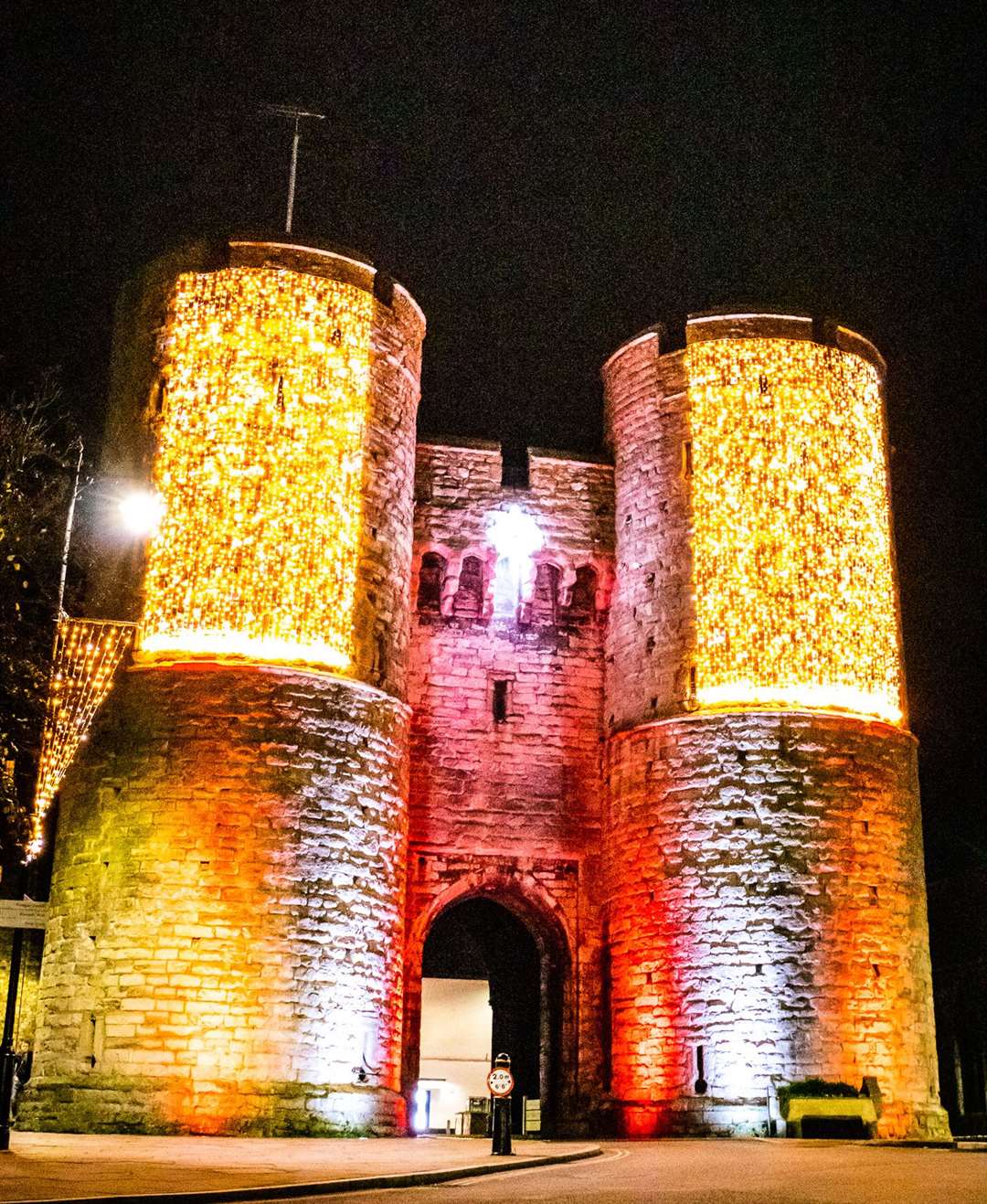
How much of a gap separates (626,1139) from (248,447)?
9.60 m

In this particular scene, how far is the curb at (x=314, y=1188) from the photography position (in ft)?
24.1

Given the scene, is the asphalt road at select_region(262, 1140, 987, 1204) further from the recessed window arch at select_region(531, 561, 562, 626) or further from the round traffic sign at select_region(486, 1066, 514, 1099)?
the recessed window arch at select_region(531, 561, 562, 626)

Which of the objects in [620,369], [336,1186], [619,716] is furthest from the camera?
[620,369]

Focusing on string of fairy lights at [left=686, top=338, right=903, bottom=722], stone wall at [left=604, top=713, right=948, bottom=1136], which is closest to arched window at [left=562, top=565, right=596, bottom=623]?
string of fairy lights at [left=686, top=338, right=903, bottom=722]

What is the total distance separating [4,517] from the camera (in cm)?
1316

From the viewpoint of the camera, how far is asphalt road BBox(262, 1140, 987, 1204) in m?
8.13

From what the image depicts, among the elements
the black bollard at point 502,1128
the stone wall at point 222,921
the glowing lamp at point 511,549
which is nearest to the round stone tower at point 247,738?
the stone wall at point 222,921

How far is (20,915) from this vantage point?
17031 mm

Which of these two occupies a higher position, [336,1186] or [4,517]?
[4,517]

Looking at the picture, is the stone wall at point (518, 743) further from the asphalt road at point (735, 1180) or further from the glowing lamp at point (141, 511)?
the asphalt road at point (735, 1180)

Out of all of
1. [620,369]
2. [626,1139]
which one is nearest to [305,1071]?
[626,1139]

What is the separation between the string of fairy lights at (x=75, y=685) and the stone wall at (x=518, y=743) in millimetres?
4547

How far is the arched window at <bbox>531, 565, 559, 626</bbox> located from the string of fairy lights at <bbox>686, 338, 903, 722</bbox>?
8.08ft

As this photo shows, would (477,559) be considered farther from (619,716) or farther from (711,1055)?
(711,1055)
